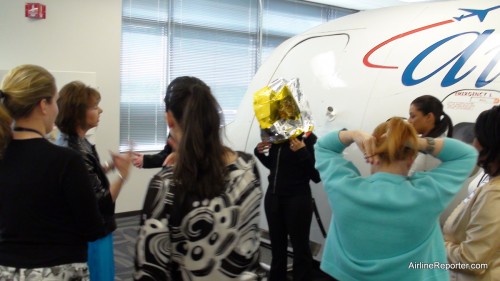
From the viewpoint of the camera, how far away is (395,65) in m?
2.96

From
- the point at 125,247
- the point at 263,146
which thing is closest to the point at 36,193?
the point at 263,146

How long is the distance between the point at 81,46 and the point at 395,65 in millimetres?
3595

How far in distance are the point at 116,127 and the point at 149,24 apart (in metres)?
1.37

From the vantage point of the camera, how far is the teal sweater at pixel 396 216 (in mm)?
1371

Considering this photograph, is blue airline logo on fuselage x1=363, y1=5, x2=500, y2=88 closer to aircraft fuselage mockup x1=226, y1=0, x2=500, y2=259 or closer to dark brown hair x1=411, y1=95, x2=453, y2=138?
aircraft fuselage mockup x1=226, y1=0, x2=500, y2=259

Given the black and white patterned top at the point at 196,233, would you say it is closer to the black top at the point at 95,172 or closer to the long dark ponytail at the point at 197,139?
the long dark ponytail at the point at 197,139

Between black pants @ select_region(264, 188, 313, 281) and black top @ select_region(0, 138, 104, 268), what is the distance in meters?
1.71

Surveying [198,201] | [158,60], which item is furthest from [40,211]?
[158,60]

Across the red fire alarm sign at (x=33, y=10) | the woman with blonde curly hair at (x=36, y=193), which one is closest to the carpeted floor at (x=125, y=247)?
the woman with blonde curly hair at (x=36, y=193)

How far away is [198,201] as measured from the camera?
1261mm

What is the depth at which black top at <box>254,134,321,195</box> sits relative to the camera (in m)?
2.94

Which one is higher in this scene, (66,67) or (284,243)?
(66,67)

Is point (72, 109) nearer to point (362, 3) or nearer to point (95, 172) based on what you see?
point (95, 172)

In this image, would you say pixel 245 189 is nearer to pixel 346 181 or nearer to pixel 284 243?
pixel 346 181
